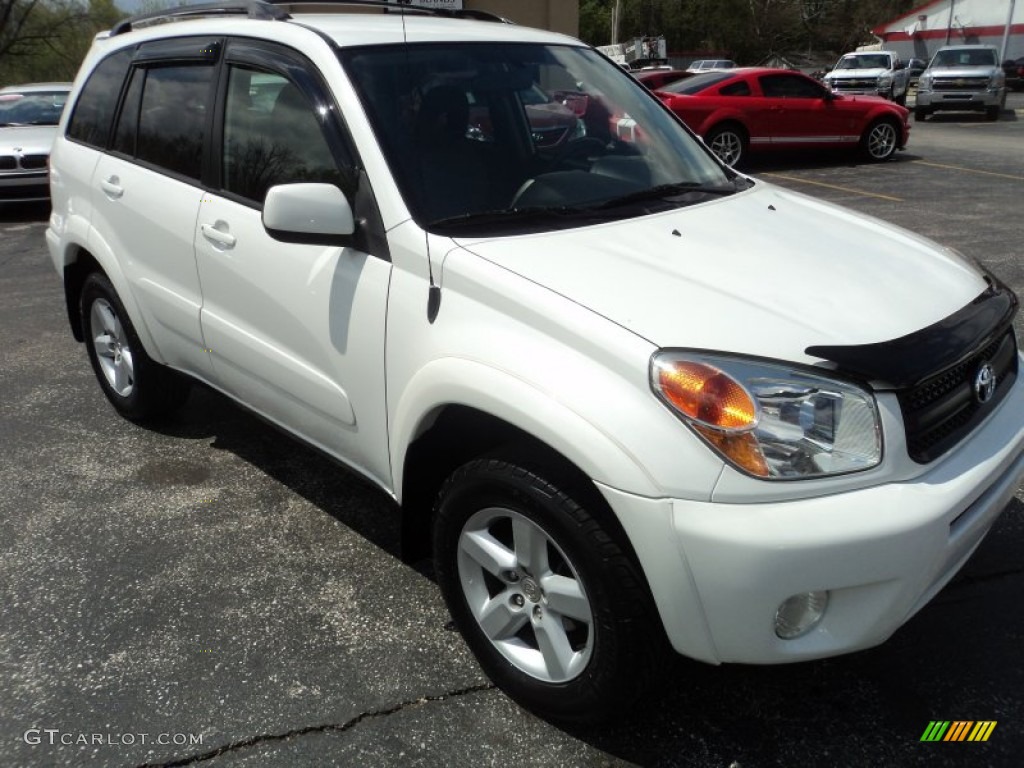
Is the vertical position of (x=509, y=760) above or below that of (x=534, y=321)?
below

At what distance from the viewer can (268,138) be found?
3197mm

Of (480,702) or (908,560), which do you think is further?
(480,702)

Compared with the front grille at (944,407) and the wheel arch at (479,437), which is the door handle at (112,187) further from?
the front grille at (944,407)

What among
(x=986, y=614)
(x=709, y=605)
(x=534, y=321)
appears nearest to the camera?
(x=709, y=605)

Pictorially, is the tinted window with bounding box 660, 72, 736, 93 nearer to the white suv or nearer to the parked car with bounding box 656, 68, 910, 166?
the parked car with bounding box 656, 68, 910, 166

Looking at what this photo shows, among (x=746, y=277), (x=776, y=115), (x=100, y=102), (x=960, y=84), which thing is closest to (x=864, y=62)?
(x=960, y=84)

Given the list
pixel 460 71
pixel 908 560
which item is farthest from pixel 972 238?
pixel 908 560

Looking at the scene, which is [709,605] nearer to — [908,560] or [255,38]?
[908,560]

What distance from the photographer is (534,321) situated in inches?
90.0

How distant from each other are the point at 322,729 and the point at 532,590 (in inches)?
28.0

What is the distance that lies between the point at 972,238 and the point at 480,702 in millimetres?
7494

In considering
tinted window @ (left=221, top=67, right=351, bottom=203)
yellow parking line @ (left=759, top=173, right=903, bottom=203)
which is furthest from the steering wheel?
yellow parking line @ (left=759, top=173, right=903, bottom=203)

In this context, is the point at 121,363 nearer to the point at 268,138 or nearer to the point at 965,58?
the point at 268,138

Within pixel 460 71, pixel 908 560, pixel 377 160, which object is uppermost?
pixel 460 71
